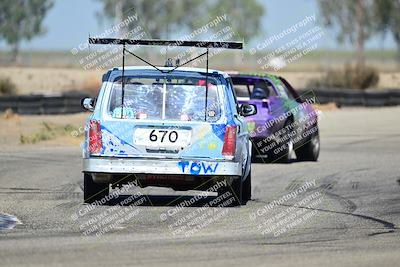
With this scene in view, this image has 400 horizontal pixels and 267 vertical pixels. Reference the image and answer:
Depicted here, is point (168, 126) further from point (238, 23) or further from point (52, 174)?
point (238, 23)

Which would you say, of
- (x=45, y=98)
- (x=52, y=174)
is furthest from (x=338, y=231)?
(x=45, y=98)

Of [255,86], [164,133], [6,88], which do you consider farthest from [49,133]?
[6,88]

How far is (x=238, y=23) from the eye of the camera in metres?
132

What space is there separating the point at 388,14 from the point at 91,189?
7370cm

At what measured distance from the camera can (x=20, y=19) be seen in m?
102

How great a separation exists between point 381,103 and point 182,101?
24.4 m

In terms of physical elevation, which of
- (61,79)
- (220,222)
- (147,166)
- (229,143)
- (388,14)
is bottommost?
(220,222)

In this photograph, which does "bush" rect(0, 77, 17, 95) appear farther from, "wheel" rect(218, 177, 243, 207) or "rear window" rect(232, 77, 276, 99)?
"wheel" rect(218, 177, 243, 207)

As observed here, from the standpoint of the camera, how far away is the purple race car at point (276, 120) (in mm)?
18203

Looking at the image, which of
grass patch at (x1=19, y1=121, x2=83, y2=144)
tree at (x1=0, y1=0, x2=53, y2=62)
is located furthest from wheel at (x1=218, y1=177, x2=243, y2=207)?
tree at (x1=0, y1=0, x2=53, y2=62)

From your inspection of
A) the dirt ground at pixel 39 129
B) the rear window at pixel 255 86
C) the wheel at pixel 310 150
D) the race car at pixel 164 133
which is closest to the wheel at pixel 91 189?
the race car at pixel 164 133

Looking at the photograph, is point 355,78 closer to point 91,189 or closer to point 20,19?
point 91,189

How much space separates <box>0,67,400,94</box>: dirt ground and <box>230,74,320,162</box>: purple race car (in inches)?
947

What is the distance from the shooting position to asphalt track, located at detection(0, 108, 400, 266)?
8.40 metres
